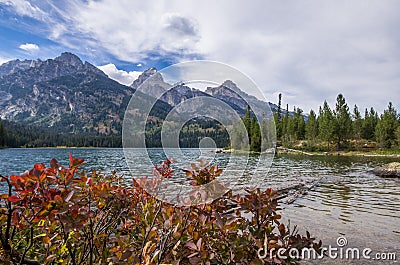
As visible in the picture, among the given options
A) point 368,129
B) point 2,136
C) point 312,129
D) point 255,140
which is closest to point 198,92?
point 255,140

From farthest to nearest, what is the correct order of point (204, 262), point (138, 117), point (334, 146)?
point (334, 146) < point (138, 117) < point (204, 262)

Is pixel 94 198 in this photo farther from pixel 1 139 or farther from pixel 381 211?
pixel 1 139

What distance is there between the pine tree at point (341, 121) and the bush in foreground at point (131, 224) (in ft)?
248

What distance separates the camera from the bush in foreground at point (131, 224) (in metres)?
1.58

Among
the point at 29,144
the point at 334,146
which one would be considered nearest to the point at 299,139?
the point at 334,146

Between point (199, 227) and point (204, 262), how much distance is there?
47cm

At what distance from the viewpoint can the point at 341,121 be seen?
232 feet

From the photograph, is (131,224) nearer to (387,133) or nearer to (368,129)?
(387,133)

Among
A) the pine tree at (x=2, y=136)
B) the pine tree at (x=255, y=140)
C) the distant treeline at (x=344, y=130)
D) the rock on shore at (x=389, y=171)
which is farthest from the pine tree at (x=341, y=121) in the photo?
the pine tree at (x=2, y=136)

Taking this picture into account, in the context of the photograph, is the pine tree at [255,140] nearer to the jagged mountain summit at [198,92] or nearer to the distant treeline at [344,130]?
the jagged mountain summit at [198,92]

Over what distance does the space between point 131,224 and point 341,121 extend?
78.2 m

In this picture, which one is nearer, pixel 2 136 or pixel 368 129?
pixel 368 129

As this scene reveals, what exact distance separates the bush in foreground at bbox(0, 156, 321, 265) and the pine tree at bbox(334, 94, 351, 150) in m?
75.4

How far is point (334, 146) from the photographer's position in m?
71.2
